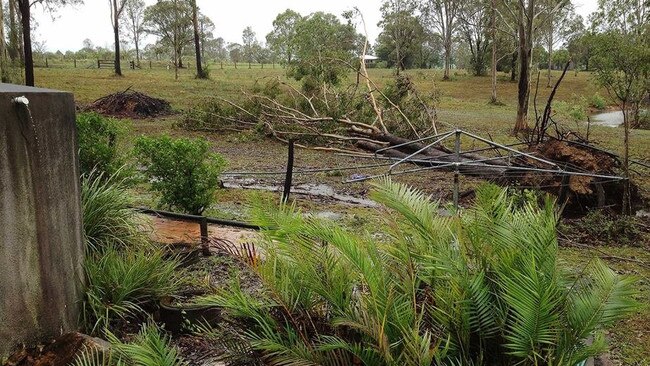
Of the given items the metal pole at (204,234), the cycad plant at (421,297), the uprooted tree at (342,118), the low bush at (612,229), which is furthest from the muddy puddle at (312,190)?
the cycad plant at (421,297)

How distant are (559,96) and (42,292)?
34.5 meters

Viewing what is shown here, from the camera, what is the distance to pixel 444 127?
1709 centimetres

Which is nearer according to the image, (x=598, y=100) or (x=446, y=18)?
(x=598, y=100)

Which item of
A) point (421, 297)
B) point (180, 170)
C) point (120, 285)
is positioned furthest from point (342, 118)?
point (421, 297)

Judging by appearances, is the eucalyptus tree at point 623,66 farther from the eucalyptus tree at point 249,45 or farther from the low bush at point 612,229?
the eucalyptus tree at point 249,45

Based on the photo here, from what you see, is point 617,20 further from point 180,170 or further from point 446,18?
point 446,18

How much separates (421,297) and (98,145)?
5146mm

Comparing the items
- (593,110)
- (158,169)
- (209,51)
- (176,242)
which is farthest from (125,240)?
(209,51)

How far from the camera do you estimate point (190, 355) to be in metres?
3.75

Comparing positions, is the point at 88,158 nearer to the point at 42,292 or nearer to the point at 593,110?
the point at 42,292

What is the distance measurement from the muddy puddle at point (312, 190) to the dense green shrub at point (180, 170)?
8.87ft

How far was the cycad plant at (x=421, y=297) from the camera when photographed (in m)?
2.54

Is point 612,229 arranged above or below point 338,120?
below

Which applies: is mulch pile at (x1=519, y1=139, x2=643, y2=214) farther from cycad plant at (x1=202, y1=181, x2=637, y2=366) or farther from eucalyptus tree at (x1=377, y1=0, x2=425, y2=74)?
eucalyptus tree at (x1=377, y1=0, x2=425, y2=74)
